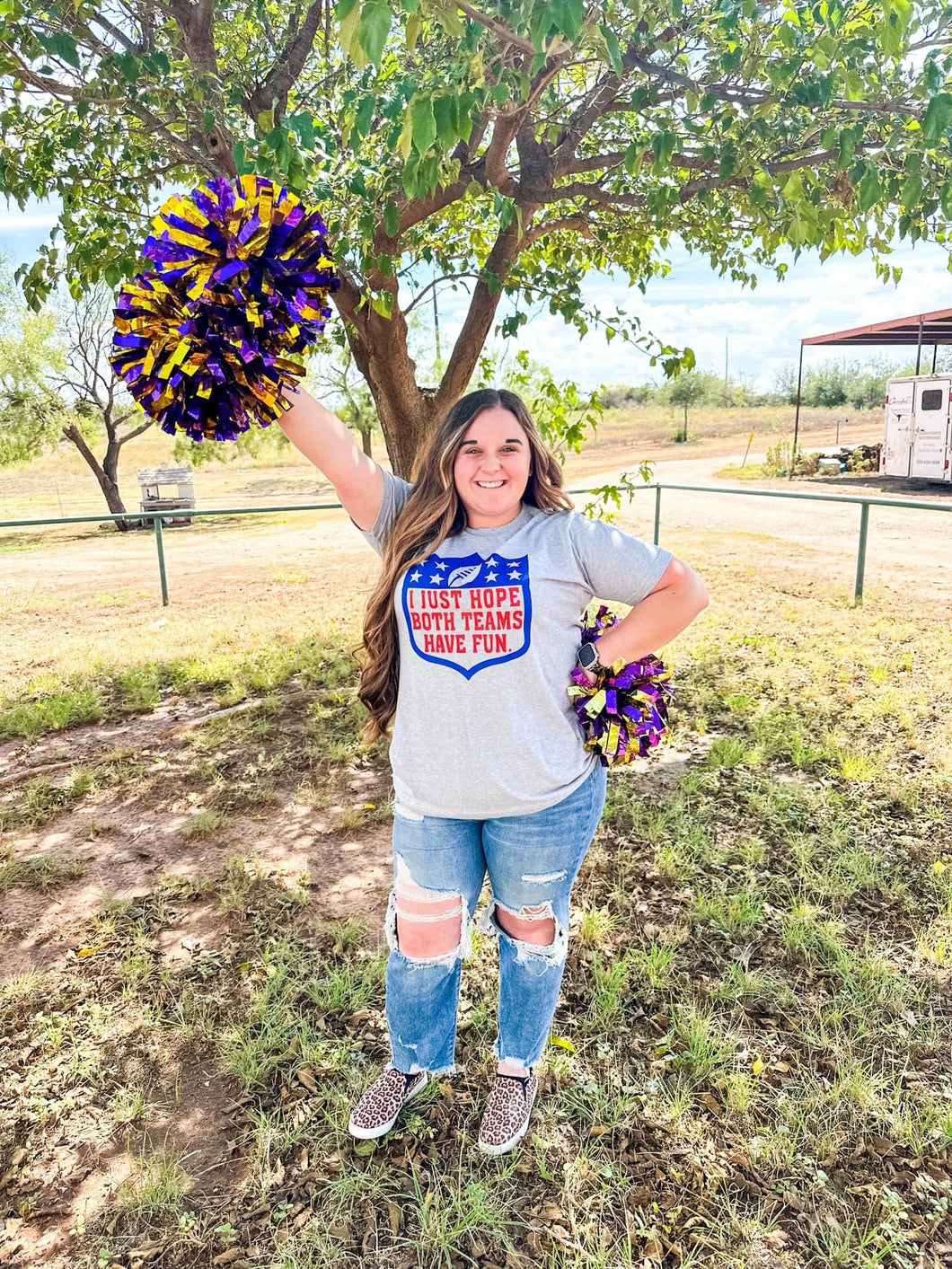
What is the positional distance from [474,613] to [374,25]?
1070mm

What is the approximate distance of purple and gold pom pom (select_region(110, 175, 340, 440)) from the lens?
1.58 metres

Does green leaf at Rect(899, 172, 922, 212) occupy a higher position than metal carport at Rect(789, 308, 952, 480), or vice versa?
metal carport at Rect(789, 308, 952, 480)

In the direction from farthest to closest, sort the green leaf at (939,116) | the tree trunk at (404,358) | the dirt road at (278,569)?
the dirt road at (278,569)
the tree trunk at (404,358)
the green leaf at (939,116)

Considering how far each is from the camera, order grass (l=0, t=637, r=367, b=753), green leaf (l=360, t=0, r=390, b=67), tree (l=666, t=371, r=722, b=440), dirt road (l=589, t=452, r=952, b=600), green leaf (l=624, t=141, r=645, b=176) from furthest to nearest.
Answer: tree (l=666, t=371, r=722, b=440)
dirt road (l=589, t=452, r=952, b=600)
grass (l=0, t=637, r=367, b=753)
green leaf (l=624, t=141, r=645, b=176)
green leaf (l=360, t=0, r=390, b=67)

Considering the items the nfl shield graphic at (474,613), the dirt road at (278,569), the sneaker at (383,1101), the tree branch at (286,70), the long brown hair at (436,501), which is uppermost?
the tree branch at (286,70)

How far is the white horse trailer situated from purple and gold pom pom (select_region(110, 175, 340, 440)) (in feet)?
55.5

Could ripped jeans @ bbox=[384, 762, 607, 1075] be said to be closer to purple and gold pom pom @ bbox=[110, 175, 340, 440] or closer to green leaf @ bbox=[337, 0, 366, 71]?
purple and gold pom pom @ bbox=[110, 175, 340, 440]

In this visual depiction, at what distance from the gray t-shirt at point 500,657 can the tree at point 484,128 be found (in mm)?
957

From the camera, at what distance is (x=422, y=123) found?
6.32ft

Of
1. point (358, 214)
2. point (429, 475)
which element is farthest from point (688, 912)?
point (358, 214)

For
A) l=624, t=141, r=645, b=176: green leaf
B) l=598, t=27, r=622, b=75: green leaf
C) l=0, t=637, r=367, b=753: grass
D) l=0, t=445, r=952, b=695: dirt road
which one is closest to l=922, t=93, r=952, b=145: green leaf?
l=624, t=141, r=645, b=176: green leaf

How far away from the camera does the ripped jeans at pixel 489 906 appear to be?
179 cm

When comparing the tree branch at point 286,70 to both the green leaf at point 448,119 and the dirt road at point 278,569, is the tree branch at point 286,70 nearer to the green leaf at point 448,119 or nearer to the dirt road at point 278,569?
the green leaf at point 448,119

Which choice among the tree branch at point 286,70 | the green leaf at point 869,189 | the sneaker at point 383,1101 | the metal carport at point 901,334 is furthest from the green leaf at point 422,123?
the metal carport at point 901,334
